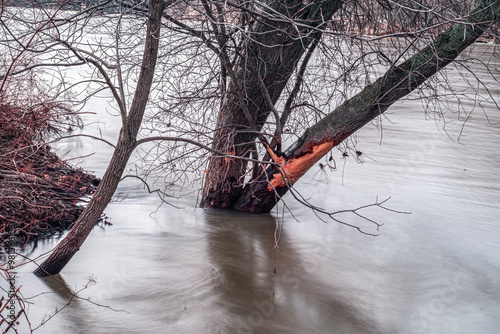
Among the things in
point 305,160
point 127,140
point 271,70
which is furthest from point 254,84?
point 127,140

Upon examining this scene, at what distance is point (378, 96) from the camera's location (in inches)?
264

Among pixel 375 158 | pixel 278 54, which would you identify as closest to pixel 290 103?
pixel 278 54

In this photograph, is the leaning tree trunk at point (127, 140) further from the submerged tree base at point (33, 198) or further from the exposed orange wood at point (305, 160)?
the exposed orange wood at point (305, 160)

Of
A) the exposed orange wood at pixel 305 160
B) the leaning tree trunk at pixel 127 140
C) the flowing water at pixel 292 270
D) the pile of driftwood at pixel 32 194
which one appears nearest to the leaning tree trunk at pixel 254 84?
the exposed orange wood at pixel 305 160

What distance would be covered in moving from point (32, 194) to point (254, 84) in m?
3.44

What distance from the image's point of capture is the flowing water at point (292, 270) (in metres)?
5.57

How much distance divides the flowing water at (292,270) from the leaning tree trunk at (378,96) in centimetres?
104

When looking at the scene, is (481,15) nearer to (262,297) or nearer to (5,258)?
(262,297)

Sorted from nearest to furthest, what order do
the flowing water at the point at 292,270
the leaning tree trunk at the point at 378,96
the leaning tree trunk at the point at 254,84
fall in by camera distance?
the flowing water at the point at 292,270, the leaning tree trunk at the point at 378,96, the leaning tree trunk at the point at 254,84

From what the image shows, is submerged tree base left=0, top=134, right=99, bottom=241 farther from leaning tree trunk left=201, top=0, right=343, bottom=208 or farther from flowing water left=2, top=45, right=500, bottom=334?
leaning tree trunk left=201, top=0, right=343, bottom=208

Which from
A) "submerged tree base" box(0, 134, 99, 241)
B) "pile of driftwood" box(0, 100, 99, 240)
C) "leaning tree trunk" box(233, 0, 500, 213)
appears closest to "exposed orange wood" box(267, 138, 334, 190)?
"leaning tree trunk" box(233, 0, 500, 213)

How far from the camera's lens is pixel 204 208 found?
8.47 meters

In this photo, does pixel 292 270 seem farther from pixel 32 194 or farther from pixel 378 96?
pixel 32 194

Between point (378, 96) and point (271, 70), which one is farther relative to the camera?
point (271, 70)
